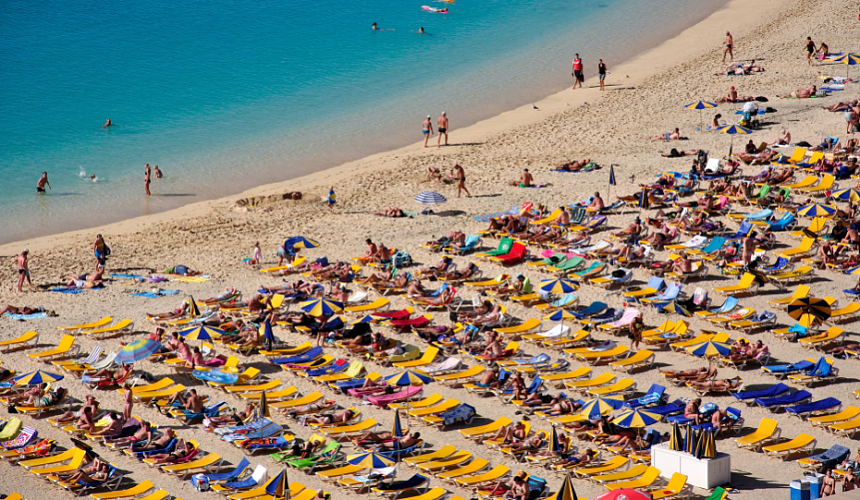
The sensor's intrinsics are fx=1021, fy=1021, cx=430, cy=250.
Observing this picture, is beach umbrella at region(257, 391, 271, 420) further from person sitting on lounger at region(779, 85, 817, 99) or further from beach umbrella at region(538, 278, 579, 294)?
person sitting on lounger at region(779, 85, 817, 99)

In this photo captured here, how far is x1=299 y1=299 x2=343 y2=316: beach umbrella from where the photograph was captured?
20.7 metres

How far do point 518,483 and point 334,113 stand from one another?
27.5 metres

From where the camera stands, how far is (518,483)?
14617 millimetres

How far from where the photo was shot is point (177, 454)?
16.1m

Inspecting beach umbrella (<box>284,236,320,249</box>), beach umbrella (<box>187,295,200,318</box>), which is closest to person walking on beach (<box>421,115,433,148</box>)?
beach umbrella (<box>284,236,320,249</box>)

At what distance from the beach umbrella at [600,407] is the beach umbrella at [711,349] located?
2.42 meters

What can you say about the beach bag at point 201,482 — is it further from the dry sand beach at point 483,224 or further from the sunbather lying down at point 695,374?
the sunbather lying down at point 695,374

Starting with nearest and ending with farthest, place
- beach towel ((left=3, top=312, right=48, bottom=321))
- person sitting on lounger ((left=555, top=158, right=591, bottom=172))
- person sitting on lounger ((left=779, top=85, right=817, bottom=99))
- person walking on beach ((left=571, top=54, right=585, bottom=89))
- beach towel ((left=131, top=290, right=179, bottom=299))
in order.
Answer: beach towel ((left=3, top=312, right=48, bottom=321))
beach towel ((left=131, top=290, right=179, bottom=299))
person sitting on lounger ((left=555, top=158, right=591, bottom=172))
person sitting on lounger ((left=779, top=85, right=817, bottom=99))
person walking on beach ((left=571, top=54, right=585, bottom=89))

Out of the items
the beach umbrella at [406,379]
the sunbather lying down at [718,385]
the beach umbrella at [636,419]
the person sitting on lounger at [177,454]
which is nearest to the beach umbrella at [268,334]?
the beach umbrella at [406,379]

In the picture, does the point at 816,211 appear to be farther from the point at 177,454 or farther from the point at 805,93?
the point at 177,454

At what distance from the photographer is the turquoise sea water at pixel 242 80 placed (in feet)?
112

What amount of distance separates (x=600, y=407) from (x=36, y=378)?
10.1 m

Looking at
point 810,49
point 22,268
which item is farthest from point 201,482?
point 810,49

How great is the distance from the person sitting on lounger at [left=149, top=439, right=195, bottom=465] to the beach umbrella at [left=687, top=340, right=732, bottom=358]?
9.08 metres
